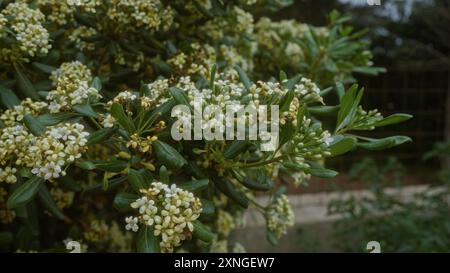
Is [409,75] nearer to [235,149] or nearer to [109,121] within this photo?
[235,149]

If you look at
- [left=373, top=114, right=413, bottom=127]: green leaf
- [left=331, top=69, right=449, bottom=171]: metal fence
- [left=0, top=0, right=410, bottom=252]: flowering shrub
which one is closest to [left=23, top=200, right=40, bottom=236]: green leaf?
[left=0, top=0, right=410, bottom=252]: flowering shrub

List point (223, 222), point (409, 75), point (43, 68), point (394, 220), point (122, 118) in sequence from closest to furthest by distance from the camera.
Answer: point (122, 118)
point (43, 68)
point (223, 222)
point (394, 220)
point (409, 75)

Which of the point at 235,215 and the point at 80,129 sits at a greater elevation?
the point at 80,129

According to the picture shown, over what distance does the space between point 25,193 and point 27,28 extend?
1.60ft

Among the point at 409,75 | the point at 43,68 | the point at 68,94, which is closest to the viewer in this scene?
the point at 68,94

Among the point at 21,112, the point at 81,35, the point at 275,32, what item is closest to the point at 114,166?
the point at 21,112

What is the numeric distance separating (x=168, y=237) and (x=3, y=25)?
744 millimetres

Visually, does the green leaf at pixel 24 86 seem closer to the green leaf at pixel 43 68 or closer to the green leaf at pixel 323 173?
the green leaf at pixel 43 68

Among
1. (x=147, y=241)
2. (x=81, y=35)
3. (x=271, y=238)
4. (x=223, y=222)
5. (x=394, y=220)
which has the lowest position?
(x=394, y=220)

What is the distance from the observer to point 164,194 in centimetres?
117

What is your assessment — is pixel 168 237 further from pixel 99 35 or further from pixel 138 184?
pixel 99 35

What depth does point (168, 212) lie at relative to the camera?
113 cm

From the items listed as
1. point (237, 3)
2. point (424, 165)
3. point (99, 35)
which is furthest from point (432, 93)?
point (99, 35)

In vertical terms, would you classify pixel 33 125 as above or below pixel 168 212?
above
